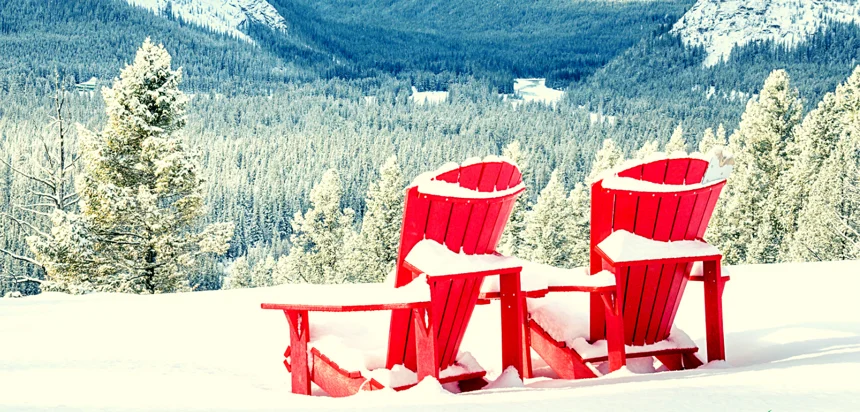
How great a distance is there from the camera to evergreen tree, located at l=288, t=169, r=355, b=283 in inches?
1138

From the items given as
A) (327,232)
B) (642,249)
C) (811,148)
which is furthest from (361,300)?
(327,232)

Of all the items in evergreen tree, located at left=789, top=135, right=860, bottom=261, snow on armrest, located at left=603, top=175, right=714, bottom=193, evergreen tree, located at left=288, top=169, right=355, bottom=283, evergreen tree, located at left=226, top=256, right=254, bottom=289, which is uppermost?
snow on armrest, located at left=603, top=175, right=714, bottom=193

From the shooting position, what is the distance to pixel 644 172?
485cm

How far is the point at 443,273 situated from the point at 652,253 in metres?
1.34

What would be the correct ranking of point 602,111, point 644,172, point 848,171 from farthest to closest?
point 602,111, point 848,171, point 644,172

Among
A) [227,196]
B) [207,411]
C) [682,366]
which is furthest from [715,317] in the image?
[227,196]

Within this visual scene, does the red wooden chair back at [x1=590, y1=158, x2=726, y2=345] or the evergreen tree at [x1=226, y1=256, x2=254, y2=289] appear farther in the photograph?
the evergreen tree at [x1=226, y1=256, x2=254, y2=289]

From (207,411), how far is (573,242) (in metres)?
28.1

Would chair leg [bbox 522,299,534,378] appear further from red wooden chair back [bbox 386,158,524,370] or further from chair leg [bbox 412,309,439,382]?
chair leg [bbox 412,309,439,382]

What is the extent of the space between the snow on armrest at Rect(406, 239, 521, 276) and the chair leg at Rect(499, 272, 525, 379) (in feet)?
0.53

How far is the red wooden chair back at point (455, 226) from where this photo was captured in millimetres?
4406

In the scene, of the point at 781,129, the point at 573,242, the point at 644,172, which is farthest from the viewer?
the point at 573,242

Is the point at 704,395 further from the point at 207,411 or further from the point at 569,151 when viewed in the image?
the point at 569,151

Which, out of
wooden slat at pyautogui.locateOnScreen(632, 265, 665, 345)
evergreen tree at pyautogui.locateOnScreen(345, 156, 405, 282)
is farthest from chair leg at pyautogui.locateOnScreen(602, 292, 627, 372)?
evergreen tree at pyautogui.locateOnScreen(345, 156, 405, 282)
